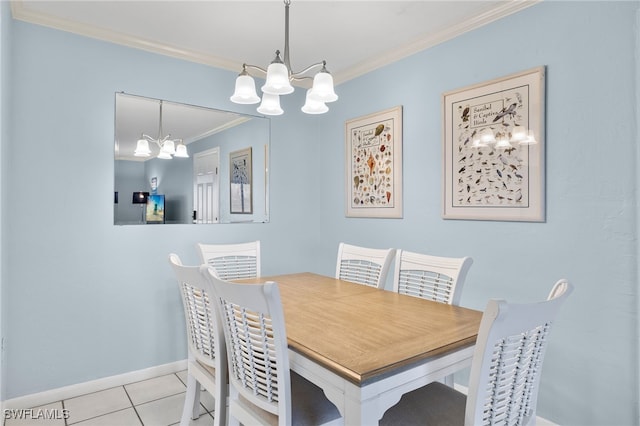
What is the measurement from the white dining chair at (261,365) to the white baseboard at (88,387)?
149cm

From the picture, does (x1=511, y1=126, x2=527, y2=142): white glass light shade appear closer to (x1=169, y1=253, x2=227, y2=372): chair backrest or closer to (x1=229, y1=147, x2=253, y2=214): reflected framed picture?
(x1=169, y1=253, x2=227, y2=372): chair backrest

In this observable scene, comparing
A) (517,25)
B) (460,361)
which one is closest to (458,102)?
(517,25)

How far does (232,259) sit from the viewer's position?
2.70 metres

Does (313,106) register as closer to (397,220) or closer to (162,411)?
(397,220)

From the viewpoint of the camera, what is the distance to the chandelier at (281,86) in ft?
5.48

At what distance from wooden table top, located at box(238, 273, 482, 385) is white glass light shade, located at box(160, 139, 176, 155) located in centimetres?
153

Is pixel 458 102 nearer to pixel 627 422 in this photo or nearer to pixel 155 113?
pixel 627 422

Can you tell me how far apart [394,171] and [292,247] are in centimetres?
119

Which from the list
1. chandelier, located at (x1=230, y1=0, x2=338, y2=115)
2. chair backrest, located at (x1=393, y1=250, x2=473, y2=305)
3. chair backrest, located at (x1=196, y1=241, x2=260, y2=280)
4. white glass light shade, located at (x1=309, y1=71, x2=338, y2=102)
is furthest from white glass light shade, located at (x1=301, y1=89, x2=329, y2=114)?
chair backrest, located at (x1=196, y1=241, x2=260, y2=280)

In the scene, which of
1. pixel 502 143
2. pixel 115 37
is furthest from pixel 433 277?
pixel 115 37

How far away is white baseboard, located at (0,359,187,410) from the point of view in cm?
227

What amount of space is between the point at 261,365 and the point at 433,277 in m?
1.14

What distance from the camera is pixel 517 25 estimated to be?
2.16 m

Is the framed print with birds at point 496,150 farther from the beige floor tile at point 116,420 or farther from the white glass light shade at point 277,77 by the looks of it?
the beige floor tile at point 116,420
